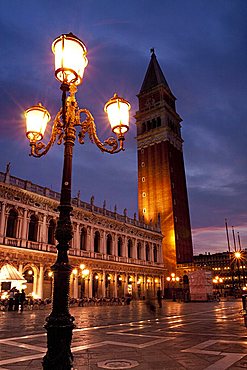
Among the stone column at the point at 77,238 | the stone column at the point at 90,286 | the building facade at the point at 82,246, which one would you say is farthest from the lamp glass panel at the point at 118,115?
the stone column at the point at 90,286

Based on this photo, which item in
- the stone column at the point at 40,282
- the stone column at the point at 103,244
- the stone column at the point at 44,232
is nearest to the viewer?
the stone column at the point at 40,282

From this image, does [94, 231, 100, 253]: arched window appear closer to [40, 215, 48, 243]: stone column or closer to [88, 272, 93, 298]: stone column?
[88, 272, 93, 298]: stone column

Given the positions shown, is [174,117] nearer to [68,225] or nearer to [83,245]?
[83,245]

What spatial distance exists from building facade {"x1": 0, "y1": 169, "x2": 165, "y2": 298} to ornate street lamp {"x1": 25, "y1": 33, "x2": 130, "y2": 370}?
18.5 meters

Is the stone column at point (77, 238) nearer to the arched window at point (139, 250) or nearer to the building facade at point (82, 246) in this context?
the building facade at point (82, 246)

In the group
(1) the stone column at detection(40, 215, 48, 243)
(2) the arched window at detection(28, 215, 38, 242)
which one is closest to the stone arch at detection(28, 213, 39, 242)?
(2) the arched window at detection(28, 215, 38, 242)

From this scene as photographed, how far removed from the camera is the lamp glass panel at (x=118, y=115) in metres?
6.41

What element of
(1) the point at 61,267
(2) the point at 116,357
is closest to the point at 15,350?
(2) the point at 116,357

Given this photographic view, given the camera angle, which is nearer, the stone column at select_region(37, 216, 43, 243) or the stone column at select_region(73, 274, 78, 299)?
the stone column at select_region(37, 216, 43, 243)

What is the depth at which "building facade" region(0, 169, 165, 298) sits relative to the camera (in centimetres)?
2616

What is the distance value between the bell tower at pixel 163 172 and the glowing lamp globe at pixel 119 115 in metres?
43.2

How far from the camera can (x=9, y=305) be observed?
63.8 ft

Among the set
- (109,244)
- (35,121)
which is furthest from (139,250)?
(35,121)

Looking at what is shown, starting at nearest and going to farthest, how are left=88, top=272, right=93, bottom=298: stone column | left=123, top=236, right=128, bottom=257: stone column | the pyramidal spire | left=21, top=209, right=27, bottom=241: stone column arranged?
left=21, top=209, right=27, bottom=241: stone column
left=88, top=272, right=93, bottom=298: stone column
left=123, top=236, right=128, bottom=257: stone column
the pyramidal spire
